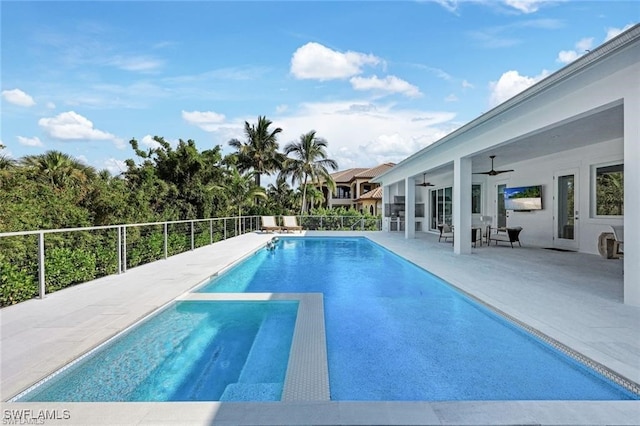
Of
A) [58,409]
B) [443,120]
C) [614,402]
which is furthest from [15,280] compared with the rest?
[443,120]

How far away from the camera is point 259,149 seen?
26891 mm

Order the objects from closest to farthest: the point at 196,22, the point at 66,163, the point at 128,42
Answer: the point at 196,22
the point at 128,42
the point at 66,163

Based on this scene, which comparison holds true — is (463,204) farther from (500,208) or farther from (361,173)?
(361,173)

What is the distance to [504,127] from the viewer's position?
759cm

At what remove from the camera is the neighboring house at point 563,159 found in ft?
15.1

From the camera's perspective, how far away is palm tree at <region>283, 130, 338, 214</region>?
26750 millimetres

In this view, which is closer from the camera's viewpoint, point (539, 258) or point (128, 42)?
point (539, 258)

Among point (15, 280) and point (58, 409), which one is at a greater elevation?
point (15, 280)

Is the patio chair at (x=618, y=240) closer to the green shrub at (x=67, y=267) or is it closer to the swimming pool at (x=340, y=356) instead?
the swimming pool at (x=340, y=356)

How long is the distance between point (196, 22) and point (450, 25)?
7413 mm

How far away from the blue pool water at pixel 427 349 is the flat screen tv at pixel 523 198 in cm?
701

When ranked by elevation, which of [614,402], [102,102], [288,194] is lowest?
[614,402]

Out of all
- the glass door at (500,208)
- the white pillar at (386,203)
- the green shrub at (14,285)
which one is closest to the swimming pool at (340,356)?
the green shrub at (14,285)

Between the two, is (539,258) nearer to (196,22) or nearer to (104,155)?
(196,22)
